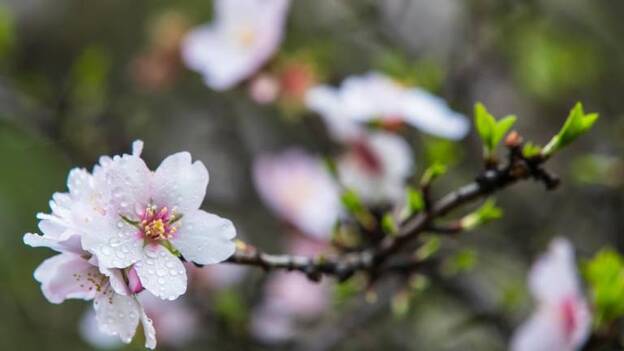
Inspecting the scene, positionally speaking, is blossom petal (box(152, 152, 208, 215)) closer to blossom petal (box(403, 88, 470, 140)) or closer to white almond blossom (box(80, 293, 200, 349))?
blossom petal (box(403, 88, 470, 140))

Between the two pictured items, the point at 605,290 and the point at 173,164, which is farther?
the point at 605,290

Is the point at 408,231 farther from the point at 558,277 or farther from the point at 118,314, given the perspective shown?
the point at 118,314

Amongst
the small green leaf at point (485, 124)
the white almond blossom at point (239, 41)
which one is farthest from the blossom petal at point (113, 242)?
the white almond blossom at point (239, 41)

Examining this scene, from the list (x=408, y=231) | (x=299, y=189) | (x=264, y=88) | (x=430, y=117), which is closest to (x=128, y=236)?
(x=408, y=231)

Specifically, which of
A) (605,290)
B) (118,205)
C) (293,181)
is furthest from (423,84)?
(118,205)

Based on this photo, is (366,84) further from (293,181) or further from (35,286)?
(35,286)

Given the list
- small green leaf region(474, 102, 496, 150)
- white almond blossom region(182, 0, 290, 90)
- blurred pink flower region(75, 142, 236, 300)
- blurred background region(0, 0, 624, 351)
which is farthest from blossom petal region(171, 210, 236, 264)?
white almond blossom region(182, 0, 290, 90)
